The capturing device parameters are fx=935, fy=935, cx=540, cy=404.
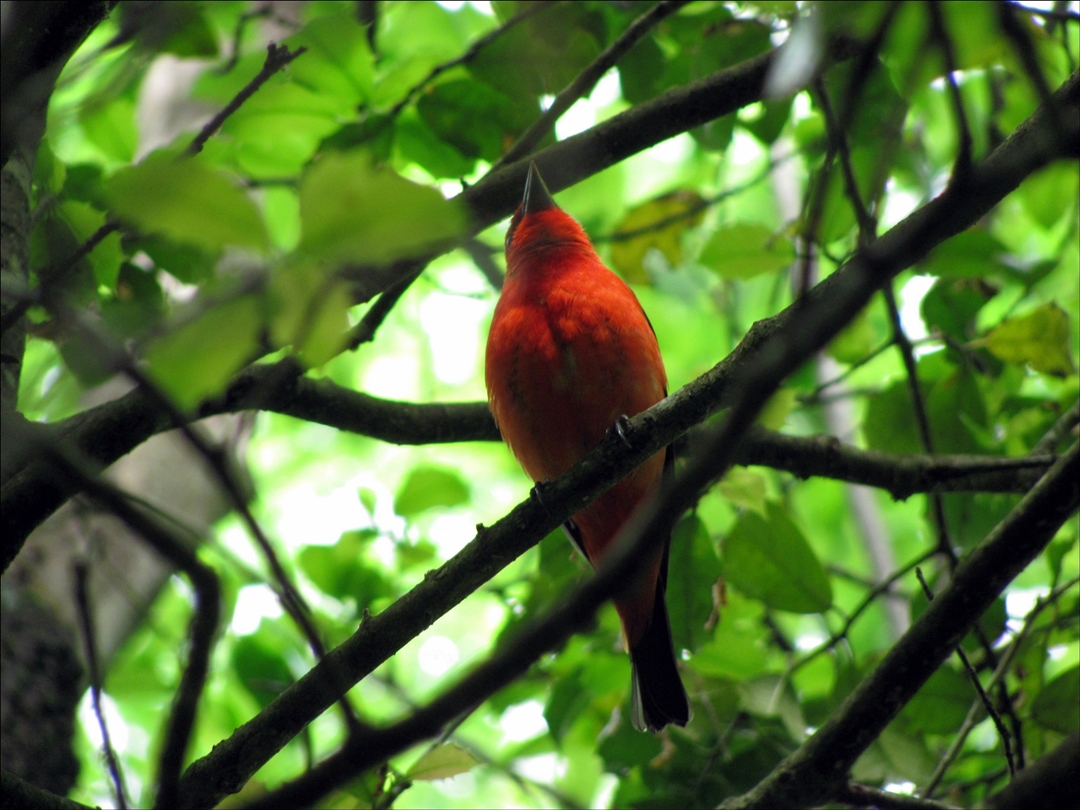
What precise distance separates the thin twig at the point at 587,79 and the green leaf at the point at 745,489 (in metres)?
1.20

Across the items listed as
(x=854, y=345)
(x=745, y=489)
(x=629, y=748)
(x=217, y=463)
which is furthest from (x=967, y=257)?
(x=217, y=463)

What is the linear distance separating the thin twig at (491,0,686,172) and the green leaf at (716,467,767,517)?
1.20 m

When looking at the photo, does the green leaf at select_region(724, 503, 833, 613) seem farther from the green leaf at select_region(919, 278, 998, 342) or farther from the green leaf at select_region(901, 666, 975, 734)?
the green leaf at select_region(919, 278, 998, 342)

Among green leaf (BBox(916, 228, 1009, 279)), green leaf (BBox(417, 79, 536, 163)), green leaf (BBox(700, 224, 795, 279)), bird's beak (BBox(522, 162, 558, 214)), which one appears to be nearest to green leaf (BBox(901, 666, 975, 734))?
green leaf (BBox(916, 228, 1009, 279))

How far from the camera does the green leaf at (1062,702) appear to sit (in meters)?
2.48

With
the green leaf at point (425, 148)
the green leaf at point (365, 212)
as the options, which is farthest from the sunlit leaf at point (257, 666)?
the green leaf at point (365, 212)

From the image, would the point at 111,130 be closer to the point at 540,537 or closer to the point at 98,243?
the point at 98,243

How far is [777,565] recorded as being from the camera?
298 centimetres

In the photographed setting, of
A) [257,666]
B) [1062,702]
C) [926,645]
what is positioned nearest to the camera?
[926,645]

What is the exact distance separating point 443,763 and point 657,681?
1.07 metres

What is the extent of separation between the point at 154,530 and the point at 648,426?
1.25 metres

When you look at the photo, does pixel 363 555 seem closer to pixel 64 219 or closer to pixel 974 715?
pixel 64 219

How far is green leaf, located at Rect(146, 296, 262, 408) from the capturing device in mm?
864

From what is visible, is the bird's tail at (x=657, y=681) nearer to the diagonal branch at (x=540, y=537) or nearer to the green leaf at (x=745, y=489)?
the green leaf at (x=745, y=489)
